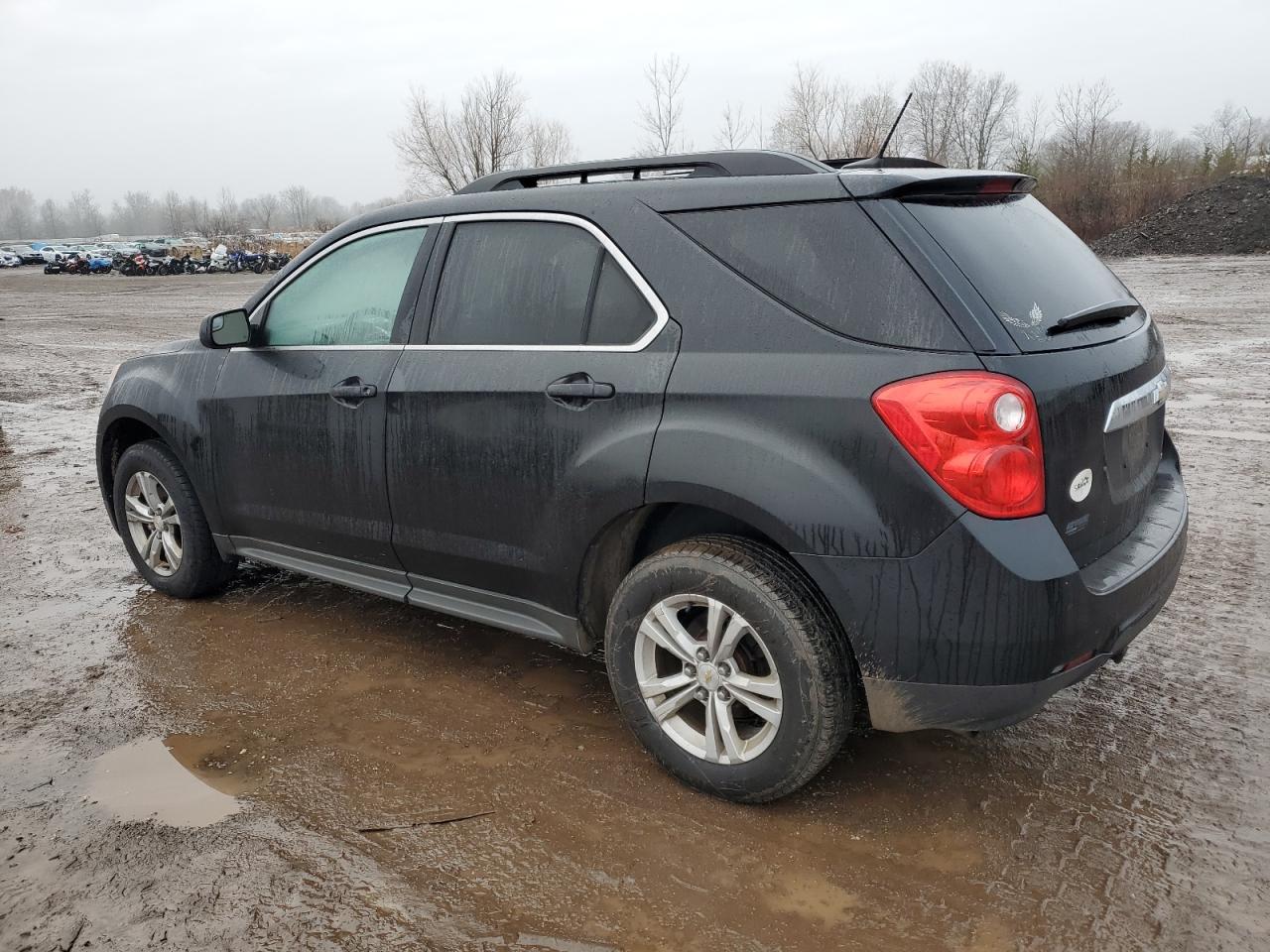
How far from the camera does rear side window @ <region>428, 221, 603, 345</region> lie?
10.5 ft

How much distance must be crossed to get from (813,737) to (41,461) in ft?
A: 24.7

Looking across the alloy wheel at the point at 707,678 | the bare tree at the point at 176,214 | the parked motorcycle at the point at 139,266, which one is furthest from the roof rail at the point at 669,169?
the bare tree at the point at 176,214

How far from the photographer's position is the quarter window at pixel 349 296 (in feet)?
12.3

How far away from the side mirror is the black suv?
472 millimetres

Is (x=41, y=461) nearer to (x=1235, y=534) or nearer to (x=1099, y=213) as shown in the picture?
(x=1235, y=534)

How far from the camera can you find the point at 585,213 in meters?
3.21

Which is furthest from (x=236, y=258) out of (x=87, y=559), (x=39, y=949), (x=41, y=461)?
(x=39, y=949)

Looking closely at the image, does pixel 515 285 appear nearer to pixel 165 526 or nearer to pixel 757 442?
pixel 757 442

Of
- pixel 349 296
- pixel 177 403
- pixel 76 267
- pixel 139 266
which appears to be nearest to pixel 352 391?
pixel 349 296

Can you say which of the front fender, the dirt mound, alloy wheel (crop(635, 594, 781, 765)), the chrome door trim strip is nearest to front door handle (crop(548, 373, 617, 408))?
alloy wheel (crop(635, 594, 781, 765))

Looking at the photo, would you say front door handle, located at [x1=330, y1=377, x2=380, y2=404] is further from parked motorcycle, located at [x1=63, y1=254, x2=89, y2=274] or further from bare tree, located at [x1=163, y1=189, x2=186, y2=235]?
bare tree, located at [x1=163, y1=189, x2=186, y2=235]

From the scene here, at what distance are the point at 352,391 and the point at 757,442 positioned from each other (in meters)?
1.72

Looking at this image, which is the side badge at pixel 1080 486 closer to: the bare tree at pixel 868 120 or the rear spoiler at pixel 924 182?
the rear spoiler at pixel 924 182

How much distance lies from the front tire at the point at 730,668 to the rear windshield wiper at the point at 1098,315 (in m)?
0.98
